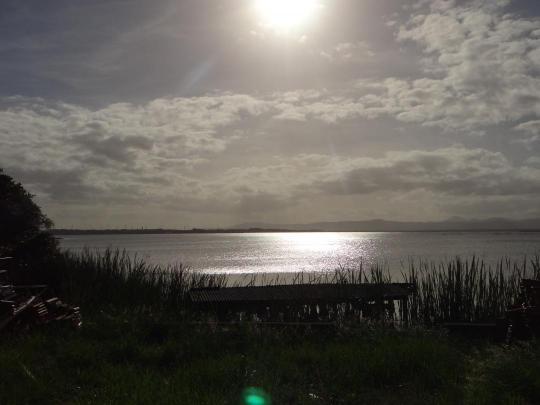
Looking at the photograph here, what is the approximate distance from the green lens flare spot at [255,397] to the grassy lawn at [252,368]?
83 mm

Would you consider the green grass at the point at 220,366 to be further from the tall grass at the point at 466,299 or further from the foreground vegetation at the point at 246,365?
the tall grass at the point at 466,299

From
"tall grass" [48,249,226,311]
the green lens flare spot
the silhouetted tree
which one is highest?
the silhouetted tree

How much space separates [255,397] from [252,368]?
3.43 feet

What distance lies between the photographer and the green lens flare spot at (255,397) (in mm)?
5450

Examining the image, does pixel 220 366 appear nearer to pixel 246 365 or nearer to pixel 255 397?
pixel 246 365

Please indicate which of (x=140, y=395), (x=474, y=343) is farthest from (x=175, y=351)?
(x=474, y=343)

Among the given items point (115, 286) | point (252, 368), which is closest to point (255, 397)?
point (252, 368)

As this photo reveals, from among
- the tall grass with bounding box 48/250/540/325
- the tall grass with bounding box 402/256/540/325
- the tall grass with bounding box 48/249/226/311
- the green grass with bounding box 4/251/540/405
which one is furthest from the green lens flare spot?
the tall grass with bounding box 402/256/540/325

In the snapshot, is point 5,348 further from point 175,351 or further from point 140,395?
point 140,395

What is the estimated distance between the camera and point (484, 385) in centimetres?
601

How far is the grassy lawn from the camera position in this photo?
228 inches

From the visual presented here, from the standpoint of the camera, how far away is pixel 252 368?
6633 millimetres

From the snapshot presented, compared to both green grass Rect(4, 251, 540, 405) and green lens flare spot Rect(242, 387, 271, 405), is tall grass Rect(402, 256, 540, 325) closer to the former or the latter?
green grass Rect(4, 251, 540, 405)

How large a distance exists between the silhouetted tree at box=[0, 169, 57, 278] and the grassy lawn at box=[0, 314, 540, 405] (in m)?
6.43
